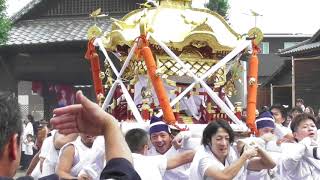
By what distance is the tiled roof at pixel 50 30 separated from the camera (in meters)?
13.6

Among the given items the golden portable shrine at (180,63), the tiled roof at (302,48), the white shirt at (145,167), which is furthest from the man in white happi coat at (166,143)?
the tiled roof at (302,48)

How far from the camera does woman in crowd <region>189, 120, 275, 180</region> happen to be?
4707 mm

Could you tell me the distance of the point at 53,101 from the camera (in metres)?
16.2

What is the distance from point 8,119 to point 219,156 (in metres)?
3.19

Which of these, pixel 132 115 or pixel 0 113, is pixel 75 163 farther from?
pixel 0 113

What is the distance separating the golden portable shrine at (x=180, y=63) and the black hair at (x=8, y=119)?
365 cm

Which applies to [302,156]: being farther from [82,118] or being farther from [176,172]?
[82,118]

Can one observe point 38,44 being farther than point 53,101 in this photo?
No

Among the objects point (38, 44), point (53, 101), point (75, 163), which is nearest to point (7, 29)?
point (38, 44)

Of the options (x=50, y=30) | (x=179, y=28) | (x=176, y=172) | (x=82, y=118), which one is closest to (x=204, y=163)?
(x=176, y=172)

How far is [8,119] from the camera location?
6.28 ft

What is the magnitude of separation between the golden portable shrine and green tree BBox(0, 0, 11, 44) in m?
7.43

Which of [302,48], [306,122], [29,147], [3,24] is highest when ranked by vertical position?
[3,24]

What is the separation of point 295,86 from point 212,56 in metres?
13.3
